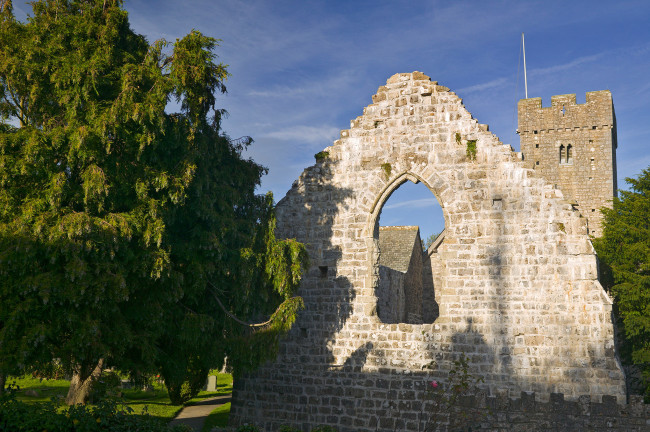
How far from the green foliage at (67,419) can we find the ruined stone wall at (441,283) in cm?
469

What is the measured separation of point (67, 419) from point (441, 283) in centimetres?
733

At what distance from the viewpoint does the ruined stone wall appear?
10.5 meters

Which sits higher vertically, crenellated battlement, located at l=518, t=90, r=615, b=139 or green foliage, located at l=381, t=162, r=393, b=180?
crenellated battlement, located at l=518, t=90, r=615, b=139

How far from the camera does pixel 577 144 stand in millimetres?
31953

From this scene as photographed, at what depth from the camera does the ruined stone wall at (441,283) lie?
1049 centimetres

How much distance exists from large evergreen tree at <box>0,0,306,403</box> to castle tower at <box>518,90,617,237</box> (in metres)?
24.4

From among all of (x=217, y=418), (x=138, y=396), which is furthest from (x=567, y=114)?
(x=138, y=396)

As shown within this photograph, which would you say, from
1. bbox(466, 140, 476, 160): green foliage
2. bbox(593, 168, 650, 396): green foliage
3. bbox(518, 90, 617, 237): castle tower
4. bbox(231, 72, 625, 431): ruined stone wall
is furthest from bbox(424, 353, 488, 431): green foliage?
bbox(518, 90, 617, 237): castle tower

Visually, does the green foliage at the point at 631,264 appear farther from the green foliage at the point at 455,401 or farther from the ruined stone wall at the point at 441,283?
the green foliage at the point at 455,401

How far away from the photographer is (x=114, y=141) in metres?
9.74

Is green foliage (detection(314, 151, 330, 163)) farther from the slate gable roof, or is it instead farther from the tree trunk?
the slate gable roof

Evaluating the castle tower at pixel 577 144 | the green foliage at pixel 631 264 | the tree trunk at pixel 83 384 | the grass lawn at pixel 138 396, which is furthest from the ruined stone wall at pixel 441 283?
the castle tower at pixel 577 144

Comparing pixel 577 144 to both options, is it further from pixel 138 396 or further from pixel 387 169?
pixel 138 396

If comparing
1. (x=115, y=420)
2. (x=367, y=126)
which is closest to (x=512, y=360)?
(x=367, y=126)
